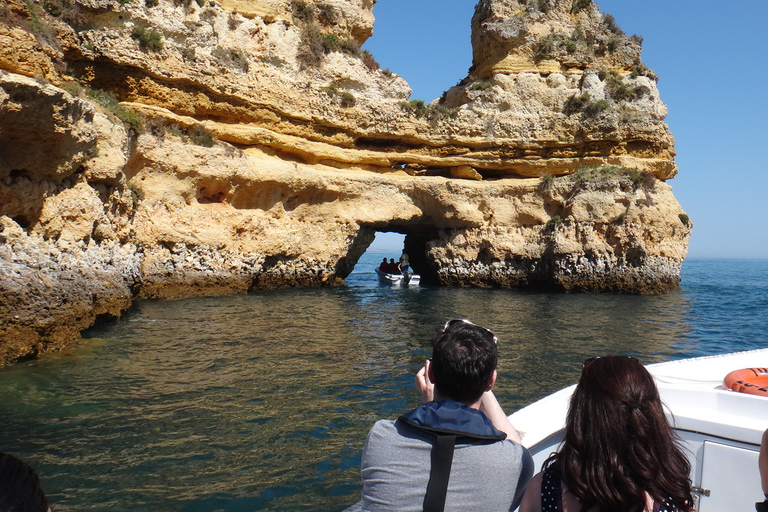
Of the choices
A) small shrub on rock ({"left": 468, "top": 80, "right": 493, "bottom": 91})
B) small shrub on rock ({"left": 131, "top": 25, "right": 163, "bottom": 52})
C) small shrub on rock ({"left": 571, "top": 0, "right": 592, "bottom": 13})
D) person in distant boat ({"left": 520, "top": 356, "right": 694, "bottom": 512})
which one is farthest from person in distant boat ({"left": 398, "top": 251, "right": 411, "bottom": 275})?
person in distant boat ({"left": 520, "top": 356, "right": 694, "bottom": 512})

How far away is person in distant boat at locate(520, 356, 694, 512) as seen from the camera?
1.78 metres

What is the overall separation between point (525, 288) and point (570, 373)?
52.7ft

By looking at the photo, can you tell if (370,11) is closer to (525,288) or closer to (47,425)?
(525,288)

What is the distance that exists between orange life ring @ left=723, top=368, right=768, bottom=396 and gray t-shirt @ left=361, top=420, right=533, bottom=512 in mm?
2084

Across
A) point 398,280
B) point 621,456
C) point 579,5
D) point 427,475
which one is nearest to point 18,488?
point 427,475

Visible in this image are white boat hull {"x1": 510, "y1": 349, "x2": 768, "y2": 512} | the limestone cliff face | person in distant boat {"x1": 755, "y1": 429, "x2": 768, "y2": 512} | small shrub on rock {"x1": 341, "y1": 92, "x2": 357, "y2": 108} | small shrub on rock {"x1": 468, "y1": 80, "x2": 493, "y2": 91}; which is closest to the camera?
person in distant boat {"x1": 755, "y1": 429, "x2": 768, "y2": 512}

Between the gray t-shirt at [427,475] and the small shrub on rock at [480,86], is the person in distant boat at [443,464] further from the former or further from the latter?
the small shrub on rock at [480,86]

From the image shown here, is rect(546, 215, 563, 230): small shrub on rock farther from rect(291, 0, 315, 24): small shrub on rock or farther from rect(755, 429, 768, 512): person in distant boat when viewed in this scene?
rect(755, 429, 768, 512): person in distant boat

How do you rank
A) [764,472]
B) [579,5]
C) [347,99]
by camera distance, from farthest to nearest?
[579,5] < [347,99] < [764,472]

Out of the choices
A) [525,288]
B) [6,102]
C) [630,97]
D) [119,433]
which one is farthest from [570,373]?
[630,97]

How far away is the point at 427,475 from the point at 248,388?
18.7ft

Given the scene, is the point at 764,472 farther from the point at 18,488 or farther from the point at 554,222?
the point at 554,222

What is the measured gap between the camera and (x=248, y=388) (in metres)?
7.25

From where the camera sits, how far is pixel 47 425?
5.56 meters
